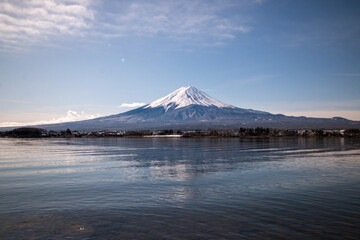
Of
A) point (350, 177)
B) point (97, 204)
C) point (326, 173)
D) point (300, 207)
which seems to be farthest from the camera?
point (326, 173)

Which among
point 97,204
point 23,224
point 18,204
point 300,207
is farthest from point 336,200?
point 18,204

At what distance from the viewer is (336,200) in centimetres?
1886

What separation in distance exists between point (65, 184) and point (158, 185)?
798 cm

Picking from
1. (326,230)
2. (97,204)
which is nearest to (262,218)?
(326,230)

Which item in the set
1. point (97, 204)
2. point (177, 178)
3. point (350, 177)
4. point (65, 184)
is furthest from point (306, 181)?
point (65, 184)

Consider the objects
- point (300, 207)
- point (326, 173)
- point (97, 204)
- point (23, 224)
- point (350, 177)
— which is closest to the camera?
point (23, 224)

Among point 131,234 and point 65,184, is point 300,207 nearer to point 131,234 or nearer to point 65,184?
point 131,234

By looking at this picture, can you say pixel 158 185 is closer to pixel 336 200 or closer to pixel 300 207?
pixel 300 207

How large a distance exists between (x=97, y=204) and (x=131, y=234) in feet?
19.5

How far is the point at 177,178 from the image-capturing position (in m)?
27.8

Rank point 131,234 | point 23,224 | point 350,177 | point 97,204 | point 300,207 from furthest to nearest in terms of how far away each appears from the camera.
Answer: point 350,177, point 97,204, point 300,207, point 23,224, point 131,234

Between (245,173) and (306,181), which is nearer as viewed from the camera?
(306,181)

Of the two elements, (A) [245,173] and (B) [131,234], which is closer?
(B) [131,234]

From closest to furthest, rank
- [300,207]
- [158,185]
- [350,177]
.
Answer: [300,207]
[158,185]
[350,177]
